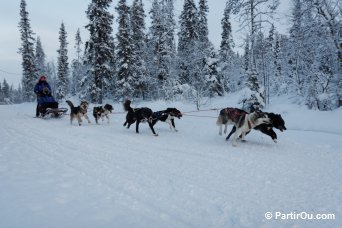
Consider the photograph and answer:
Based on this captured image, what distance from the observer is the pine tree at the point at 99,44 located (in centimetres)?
2627

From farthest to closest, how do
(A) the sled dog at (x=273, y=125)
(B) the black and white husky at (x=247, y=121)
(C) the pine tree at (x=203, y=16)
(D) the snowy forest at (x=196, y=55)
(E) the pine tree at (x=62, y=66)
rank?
1. (E) the pine tree at (x=62, y=66)
2. (C) the pine tree at (x=203, y=16)
3. (D) the snowy forest at (x=196, y=55)
4. (A) the sled dog at (x=273, y=125)
5. (B) the black and white husky at (x=247, y=121)

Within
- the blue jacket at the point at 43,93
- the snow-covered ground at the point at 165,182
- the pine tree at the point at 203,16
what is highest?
the pine tree at the point at 203,16

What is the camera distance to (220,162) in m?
6.18

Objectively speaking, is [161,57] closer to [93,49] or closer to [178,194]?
[93,49]

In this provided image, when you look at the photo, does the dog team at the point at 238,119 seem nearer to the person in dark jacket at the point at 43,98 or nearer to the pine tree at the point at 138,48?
the person in dark jacket at the point at 43,98

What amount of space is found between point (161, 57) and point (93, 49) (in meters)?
6.65

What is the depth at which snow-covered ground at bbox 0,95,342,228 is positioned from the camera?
3498 millimetres

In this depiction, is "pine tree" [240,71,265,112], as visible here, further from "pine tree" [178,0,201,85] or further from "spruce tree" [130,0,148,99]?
"spruce tree" [130,0,148,99]

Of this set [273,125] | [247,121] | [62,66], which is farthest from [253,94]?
[62,66]

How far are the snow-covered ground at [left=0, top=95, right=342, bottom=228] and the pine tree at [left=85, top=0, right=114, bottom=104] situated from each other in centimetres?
1939

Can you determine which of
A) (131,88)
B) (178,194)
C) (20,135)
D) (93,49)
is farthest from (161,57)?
(178,194)

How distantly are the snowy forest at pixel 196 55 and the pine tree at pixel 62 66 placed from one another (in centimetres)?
566

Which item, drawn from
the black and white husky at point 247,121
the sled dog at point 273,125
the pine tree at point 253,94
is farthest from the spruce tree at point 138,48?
the sled dog at point 273,125

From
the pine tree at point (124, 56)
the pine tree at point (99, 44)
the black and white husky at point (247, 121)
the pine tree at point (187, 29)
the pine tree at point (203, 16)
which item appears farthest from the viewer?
the pine tree at point (203, 16)
